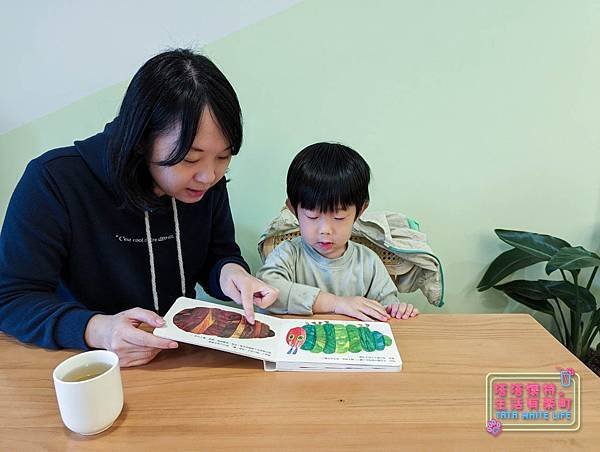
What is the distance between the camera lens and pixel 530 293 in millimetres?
1471

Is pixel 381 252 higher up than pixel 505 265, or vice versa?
pixel 381 252

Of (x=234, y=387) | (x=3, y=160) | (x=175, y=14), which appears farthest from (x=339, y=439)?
(x=3, y=160)

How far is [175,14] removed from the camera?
4.42 ft

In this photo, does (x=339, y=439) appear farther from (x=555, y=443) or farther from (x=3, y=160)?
(x=3, y=160)

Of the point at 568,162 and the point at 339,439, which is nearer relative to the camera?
the point at 339,439

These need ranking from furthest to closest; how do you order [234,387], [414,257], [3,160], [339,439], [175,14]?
[3,160], [175,14], [414,257], [234,387], [339,439]

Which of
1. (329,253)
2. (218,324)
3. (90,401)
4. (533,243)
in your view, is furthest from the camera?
(533,243)

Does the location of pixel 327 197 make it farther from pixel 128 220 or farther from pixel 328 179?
pixel 128 220

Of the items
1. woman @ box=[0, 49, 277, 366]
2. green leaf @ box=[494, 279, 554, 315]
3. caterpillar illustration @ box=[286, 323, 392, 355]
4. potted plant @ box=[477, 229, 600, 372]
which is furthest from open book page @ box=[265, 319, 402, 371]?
green leaf @ box=[494, 279, 554, 315]

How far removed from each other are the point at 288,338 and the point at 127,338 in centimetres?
28

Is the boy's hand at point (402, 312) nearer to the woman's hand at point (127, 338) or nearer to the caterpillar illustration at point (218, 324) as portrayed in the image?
the caterpillar illustration at point (218, 324)

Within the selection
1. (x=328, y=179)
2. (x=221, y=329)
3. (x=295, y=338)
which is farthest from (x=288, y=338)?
(x=328, y=179)

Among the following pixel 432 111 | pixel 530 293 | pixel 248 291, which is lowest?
pixel 530 293

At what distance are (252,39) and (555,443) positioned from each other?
1.26 m
